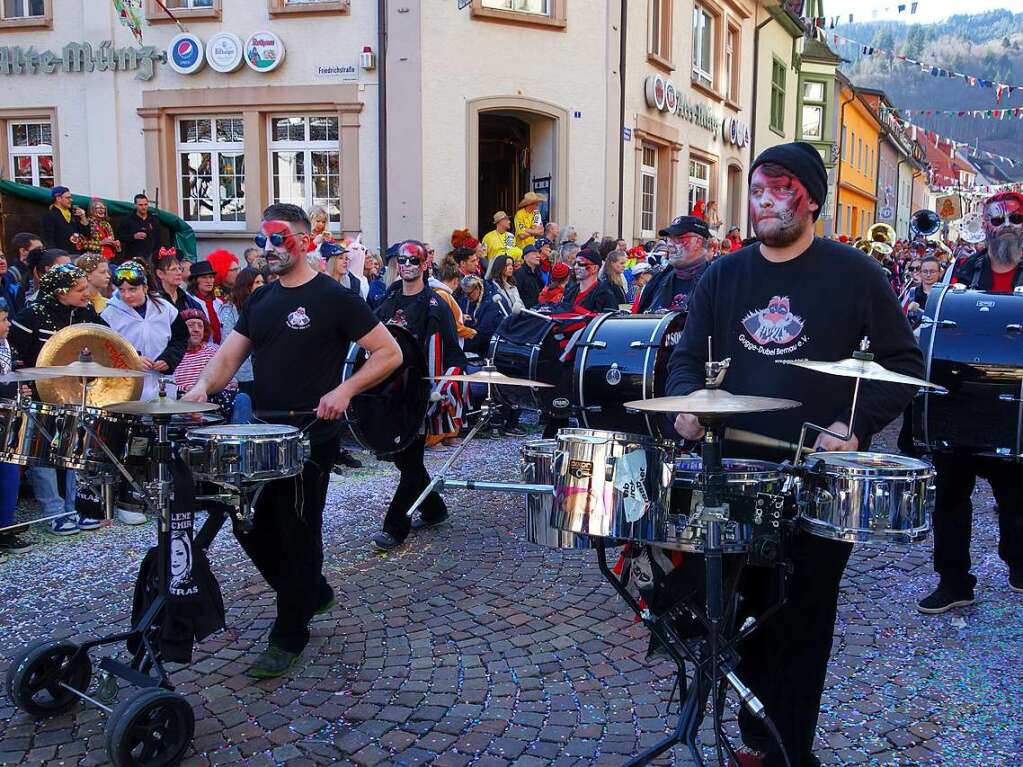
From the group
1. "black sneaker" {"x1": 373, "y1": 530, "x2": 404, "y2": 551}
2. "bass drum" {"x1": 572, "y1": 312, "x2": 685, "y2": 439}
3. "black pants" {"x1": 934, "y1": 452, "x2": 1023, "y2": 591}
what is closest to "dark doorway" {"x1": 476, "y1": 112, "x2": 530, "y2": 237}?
"bass drum" {"x1": 572, "y1": 312, "x2": 685, "y2": 439}

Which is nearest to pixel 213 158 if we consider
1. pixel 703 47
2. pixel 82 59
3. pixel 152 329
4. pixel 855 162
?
pixel 82 59

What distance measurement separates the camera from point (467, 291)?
33.0 ft

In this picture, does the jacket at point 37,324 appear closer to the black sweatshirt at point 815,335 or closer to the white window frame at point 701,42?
the black sweatshirt at point 815,335

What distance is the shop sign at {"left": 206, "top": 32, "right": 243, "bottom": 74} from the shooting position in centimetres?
1394

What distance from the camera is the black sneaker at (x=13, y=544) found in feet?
18.7

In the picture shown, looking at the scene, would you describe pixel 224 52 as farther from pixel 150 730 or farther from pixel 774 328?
Result: pixel 774 328

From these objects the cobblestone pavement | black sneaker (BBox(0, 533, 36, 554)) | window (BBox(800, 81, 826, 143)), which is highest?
window (BBox(800, 81, 826, 143))

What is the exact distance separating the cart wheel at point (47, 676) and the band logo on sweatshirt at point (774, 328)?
2.88 m

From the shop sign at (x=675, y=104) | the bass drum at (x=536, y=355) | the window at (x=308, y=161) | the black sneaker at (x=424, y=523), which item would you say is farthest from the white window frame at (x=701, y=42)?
the black sneaker at (x=424, y=523)

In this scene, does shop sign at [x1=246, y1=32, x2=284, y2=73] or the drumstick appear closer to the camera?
the drumstick

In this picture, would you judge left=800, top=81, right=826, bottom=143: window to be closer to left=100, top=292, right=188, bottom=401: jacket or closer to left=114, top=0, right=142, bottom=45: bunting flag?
left=114, top=0, right=142, bottom=45: bunting flag

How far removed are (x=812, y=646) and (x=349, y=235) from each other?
12037 millimetres

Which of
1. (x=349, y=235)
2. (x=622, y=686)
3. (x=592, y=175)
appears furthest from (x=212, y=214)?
(x=622, y=686)

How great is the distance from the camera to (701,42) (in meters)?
19.8
